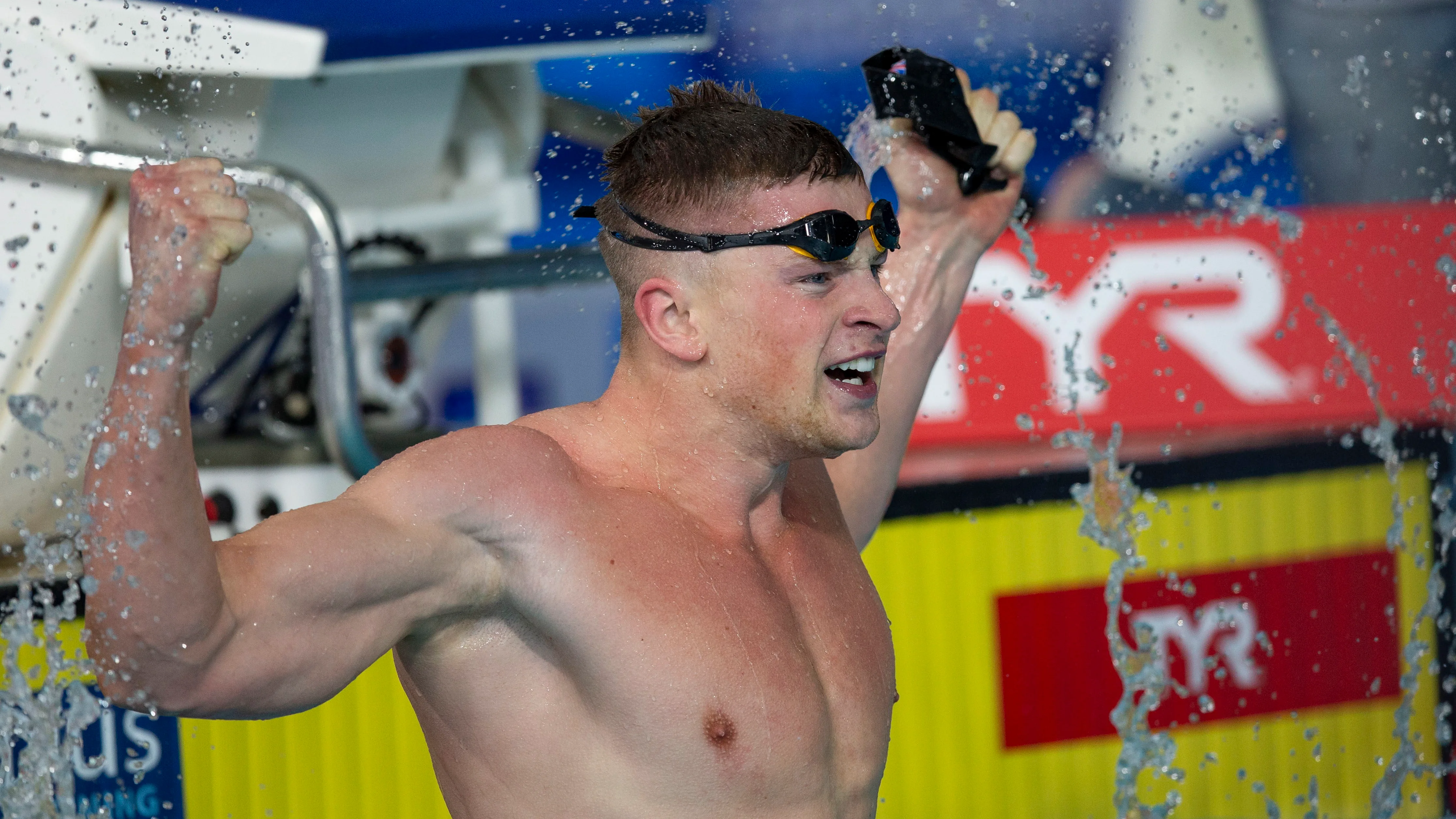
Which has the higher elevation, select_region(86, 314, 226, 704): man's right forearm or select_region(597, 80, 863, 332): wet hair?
select_region(597, 80, 863, 332): wet hair

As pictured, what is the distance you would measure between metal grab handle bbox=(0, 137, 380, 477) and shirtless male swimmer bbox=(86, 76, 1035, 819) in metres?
0.95

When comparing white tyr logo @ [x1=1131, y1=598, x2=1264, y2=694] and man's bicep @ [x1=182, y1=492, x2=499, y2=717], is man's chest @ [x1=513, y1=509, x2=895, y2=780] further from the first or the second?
white tyr logo @ [x1=1131, y1=598, x2=1264, y2=694]

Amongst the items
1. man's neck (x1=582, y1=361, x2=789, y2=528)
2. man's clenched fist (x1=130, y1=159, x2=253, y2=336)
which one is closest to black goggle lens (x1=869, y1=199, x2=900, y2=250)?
man's neck (x1=582, y1=361, x2=789, y2=528)

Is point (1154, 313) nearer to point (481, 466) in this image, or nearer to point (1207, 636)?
point (1207, 636)

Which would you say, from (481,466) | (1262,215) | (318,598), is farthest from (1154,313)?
(318,598)

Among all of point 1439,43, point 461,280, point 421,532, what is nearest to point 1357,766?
point 1439,43

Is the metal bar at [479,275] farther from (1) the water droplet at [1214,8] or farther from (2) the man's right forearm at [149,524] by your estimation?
(1) the water droplet at [1214,8]

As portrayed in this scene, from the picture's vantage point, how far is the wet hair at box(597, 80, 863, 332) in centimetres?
152

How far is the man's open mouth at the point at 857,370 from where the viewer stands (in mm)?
1526

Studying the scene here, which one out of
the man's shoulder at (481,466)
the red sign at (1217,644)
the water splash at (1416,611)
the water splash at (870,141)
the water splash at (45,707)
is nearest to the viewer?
the man's shoulder at (481,466)

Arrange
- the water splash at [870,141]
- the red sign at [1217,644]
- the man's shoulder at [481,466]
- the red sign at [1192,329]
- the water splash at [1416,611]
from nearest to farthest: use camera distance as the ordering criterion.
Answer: the man's shoulder at [481,466]
the water splash at [870,141]
the red sign at [1217,644]
the water splash at [1416,611]
the red sign at [1192,329]

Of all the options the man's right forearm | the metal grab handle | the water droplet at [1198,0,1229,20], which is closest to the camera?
the man's right forearm

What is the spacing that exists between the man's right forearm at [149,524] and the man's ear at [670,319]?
555mm

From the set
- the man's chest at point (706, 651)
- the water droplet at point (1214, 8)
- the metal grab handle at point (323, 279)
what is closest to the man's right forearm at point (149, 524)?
the man's chest at point (706, 651)
